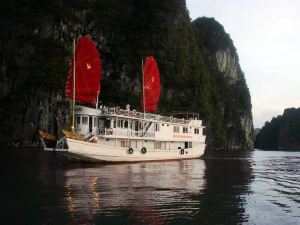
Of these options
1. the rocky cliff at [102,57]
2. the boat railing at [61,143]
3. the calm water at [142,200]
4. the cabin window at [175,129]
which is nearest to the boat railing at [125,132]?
the boat railing at [61,143]

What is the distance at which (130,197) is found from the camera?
62.5 feet

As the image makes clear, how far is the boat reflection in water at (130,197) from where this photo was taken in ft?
50.0

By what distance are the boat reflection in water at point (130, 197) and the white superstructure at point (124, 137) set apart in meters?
8.74

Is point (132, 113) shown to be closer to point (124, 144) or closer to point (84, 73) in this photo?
point (124, 144)

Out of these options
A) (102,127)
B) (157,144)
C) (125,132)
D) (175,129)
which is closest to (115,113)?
(102,127)

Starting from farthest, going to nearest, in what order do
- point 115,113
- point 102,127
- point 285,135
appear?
point 285,135 < point 115,113 < point 102,127

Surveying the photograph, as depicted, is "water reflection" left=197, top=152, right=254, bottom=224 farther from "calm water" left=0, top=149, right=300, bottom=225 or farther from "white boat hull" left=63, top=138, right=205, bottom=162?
"white boat hull" left=63, top=138, right=205, bottom=162

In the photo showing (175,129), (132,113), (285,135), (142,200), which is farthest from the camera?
(285,135)

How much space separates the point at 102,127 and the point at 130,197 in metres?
20.3

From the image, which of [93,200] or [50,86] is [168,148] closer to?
[93,200]

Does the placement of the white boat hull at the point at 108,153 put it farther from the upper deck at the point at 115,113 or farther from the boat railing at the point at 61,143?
the upper deck at the point at 115,113

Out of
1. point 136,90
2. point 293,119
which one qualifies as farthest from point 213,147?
point 293,119

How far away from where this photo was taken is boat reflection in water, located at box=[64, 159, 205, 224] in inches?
600

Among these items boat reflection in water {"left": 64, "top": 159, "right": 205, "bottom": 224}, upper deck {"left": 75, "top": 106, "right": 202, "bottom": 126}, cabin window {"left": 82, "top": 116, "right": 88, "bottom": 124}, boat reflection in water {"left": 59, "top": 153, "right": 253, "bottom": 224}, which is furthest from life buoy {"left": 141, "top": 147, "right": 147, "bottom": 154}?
boat reflection in water {"left": 59, "top": 153, "right": 253, "bottom": 224}
